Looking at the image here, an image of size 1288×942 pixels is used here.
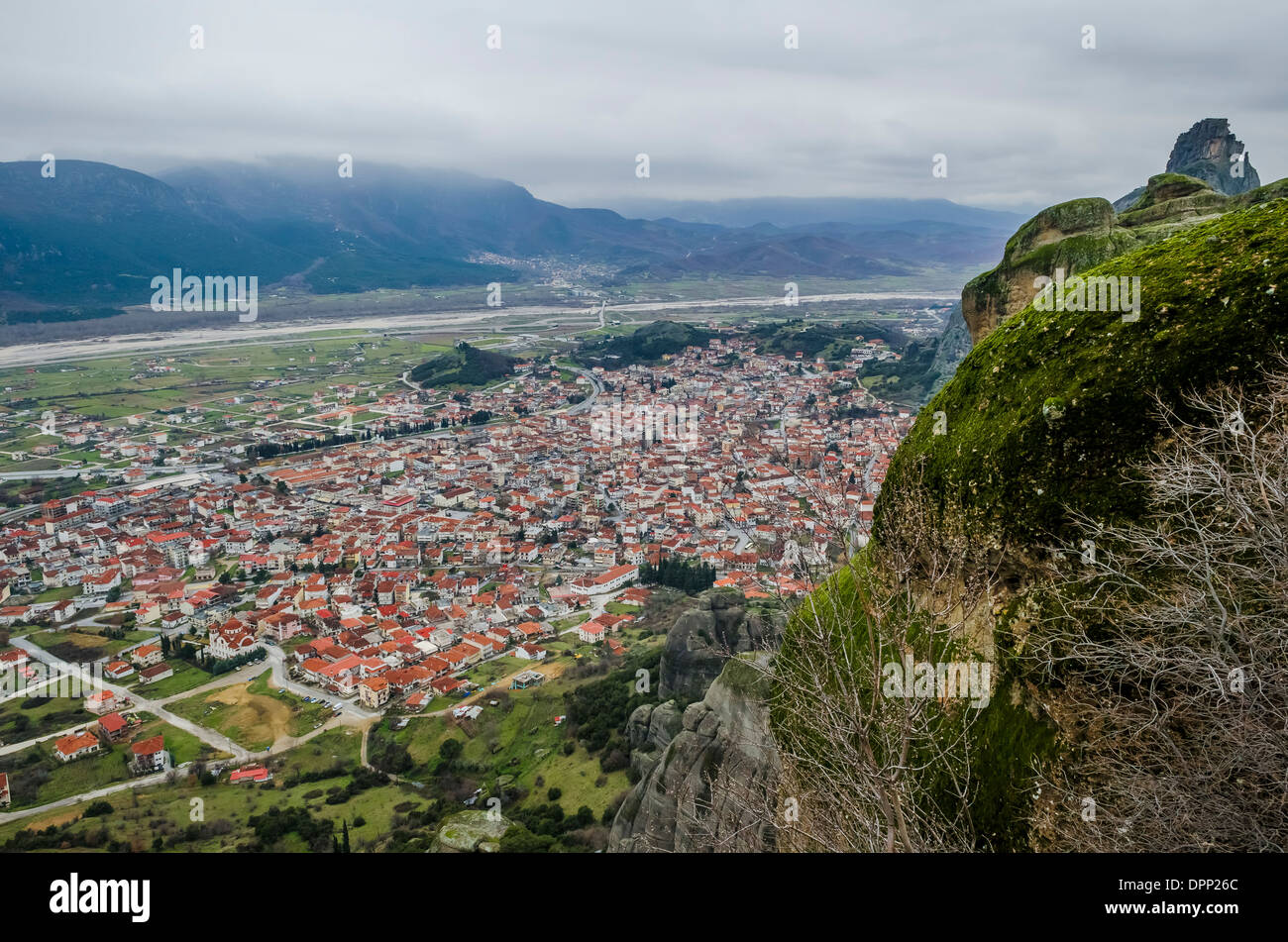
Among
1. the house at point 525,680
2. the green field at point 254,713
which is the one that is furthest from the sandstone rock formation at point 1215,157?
the green field at point 254,713

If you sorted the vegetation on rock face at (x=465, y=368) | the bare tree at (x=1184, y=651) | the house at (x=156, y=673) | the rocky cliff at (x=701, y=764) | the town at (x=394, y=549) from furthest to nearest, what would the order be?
1. the vegetation on rock face at (x=465, y=368)
2. the house at (x=156, y=673)
3. the town at (x=394, y=549)
4. the rocky cliff at (x=701, y=764)
5. the bare tree at (x=1184, y=651)

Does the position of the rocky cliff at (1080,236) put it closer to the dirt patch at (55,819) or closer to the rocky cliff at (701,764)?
the rocky cliff at (701,764)

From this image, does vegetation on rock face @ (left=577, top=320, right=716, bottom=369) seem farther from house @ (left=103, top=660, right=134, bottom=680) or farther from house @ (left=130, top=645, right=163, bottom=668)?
house @ (left=103, top=660, right=134, bottom=680)

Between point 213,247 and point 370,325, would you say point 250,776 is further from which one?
point 213,247

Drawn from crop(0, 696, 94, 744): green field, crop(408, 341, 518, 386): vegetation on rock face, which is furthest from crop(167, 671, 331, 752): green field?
crop(408, 341, 518, 386): vegetation on rock face

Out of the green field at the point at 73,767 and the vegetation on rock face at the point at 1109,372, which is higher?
the vegetation on rock face at the point at 1109,372

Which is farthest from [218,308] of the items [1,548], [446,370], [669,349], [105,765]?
[105,765]

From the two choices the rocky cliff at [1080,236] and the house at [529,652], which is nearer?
the rocky cliff at [1080,236]
